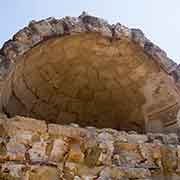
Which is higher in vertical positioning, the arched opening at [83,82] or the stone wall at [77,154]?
the arched opening at [83,82]

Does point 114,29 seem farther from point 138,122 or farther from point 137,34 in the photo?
point 138,122

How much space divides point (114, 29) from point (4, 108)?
1896 mm

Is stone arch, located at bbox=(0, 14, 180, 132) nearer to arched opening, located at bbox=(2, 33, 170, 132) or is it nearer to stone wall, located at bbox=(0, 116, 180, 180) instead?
arched opening, located at bbox=(2, 33, 170, 132)

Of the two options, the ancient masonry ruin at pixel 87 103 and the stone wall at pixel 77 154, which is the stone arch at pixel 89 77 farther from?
the stone wall at pixel 77 154

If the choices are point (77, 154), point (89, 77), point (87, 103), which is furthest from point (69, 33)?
point (77, 154)

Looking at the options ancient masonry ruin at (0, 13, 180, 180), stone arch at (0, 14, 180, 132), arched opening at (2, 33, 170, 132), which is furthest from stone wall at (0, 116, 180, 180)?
arched opening at (2, 33, 170, 132)

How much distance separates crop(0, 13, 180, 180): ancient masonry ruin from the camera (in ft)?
13.9

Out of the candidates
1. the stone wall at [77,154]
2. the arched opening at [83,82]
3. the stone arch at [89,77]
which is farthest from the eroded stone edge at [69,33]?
the stone wall at [77,154]

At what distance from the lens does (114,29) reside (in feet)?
18.4

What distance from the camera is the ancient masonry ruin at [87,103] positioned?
167 inches

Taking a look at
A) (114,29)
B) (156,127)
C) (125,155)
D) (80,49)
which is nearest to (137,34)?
(114,29)

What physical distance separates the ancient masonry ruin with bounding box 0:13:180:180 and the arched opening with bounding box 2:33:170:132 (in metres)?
0.02

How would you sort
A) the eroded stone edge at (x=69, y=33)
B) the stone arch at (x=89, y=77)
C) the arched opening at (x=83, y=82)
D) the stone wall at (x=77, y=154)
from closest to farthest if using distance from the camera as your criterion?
the stone wall at (x=77, y=154) < the eroded stone edge at (x=69, y=33) < the stone arch at (x=89, y=77) < the arched opening at (x=83, y=82)

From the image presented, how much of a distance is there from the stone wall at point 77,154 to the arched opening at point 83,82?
1.16m
